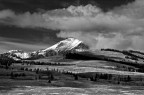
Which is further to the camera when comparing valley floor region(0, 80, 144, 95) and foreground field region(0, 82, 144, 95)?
valley floor region(0, 80, 144, 95)

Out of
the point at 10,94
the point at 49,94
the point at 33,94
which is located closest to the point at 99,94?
the point at 49,94

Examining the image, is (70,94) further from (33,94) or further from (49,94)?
(33,94)

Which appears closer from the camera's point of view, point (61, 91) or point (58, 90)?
point (61, 91)

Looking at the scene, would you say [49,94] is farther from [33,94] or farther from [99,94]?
[99,94]

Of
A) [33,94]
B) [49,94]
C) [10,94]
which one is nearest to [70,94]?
[49,94]

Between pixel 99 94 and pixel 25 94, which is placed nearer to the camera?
pixel 25 94

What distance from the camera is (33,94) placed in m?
87.8

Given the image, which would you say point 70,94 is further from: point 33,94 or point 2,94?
point 2,94

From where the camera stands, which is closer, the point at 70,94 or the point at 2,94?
the point at 2,94

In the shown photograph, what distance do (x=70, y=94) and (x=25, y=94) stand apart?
15.5 meters

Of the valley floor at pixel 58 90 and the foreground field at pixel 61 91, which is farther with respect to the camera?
the valley floor at pixel 58 90

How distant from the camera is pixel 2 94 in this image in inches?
3376

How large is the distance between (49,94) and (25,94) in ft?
26.7

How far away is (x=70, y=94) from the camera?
93000mm
